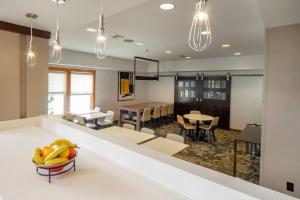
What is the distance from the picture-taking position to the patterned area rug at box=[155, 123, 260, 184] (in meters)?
3.34

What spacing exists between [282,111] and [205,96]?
471 centimetres

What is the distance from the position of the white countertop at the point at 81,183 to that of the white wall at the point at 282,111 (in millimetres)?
1948

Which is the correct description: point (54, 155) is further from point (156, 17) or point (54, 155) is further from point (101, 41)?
point (156, 17)

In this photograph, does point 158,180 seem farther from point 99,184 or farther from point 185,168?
point 99,184

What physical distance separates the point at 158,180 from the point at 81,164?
1.79 ft

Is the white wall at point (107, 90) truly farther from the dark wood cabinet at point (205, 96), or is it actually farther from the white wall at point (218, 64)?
the dark wood cabinet at point (205, 96)

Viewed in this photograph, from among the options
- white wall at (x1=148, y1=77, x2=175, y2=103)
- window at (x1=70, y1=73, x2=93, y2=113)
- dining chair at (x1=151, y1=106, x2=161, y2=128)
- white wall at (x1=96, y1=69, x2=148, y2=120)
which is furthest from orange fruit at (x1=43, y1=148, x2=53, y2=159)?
white wall at (x1=148, y1=77, x2=175, y2=103)

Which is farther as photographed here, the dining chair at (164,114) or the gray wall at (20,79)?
the dining chair at (164,114)

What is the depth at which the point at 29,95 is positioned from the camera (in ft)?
8.00

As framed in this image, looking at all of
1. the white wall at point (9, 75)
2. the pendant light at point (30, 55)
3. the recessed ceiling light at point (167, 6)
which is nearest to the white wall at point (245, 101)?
the recessed ceiling light at point (167, 6)

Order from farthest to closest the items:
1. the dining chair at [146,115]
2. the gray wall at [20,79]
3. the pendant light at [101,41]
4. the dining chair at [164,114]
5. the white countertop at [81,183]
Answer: the dining chair at [164,114]
the dining chair at [146,115]
the gray wall at [20,79]
the pendant light at [101,41]
the white countertop at [81,183]

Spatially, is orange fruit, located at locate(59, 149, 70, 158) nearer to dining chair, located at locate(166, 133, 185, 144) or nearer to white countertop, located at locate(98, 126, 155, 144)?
white countertop, located at locate(98, 126, 155, 144)

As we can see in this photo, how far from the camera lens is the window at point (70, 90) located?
5309 mm

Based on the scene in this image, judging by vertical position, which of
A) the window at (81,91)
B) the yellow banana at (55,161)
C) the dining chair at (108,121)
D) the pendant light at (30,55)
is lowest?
the dining chair at (108,121)
